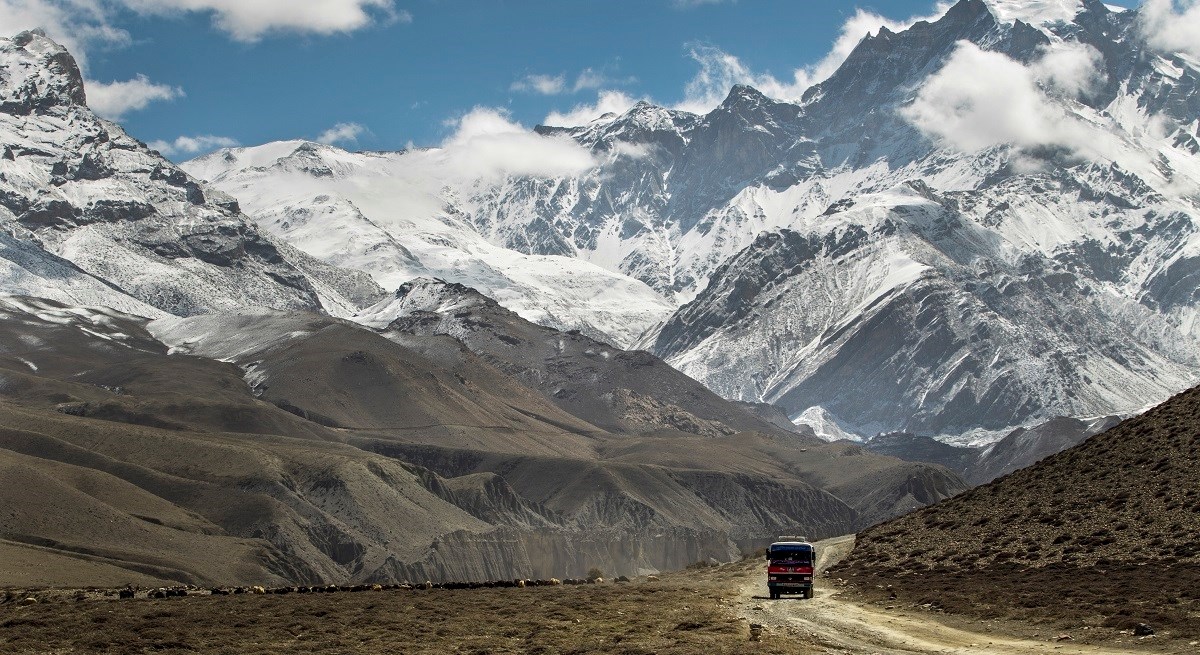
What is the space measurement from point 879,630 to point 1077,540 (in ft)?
50.8

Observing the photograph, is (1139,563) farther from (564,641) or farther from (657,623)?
(564,641)

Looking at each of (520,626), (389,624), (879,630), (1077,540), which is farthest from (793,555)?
(389,624)

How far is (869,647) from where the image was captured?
56938mm

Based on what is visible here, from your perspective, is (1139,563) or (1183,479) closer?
(1139,563)

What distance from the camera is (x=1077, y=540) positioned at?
72.2 m

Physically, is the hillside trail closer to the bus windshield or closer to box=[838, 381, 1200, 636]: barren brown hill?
the bus windshield

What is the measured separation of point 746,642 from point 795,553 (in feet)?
55.8

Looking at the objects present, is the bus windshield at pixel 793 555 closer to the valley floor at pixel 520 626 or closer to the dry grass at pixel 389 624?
the valley floor at pixel 520 626

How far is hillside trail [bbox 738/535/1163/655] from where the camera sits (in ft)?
183

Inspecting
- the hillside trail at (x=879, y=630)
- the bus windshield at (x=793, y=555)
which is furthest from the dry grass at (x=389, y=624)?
the bus windshield at (x=793, y=555)

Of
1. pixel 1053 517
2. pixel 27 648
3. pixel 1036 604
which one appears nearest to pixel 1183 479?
pixel 1053 517

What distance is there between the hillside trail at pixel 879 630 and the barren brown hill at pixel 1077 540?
2.46 metres

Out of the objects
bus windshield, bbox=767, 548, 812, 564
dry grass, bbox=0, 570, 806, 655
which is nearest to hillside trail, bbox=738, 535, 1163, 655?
bus windshield, bbox=767, 548, 812, 564

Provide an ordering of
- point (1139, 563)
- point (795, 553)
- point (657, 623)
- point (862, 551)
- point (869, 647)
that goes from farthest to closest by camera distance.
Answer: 1. point (862, 551)
2. point (795, 553)
3. point (1139, 563)
4. point (657, 623)
5. point (869, 647)
